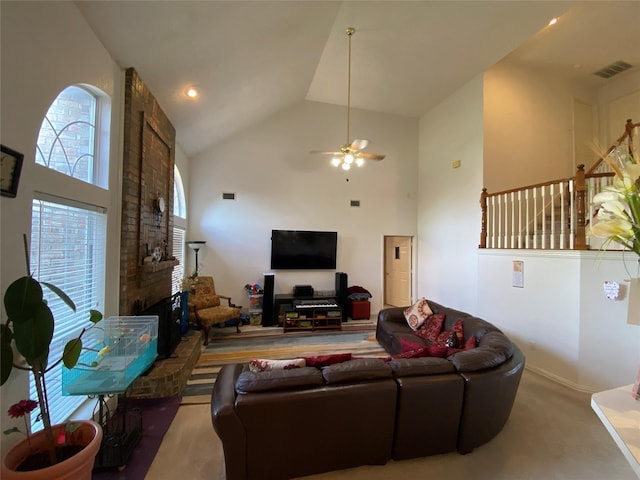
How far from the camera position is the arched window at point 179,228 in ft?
16.3

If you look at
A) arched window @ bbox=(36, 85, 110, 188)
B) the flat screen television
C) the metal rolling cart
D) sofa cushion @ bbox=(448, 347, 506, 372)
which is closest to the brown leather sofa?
sofa cushion @ bbox=(448, 347, 506, 372)

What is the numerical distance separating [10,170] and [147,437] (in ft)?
7.30

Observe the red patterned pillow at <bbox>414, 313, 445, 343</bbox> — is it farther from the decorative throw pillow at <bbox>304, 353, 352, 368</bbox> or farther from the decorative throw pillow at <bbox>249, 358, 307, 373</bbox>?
the decorative throw pillow at <bbox>249, 358, 307, 373</bbox>

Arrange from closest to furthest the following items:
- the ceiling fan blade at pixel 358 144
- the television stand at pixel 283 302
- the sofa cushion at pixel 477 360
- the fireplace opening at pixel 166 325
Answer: the sofa cushion at pixel 477 360 → the fireplace opening at pixel 166 325 → the ceiling fan blade at pixel 358 144 → the television stand at pixel 283 302

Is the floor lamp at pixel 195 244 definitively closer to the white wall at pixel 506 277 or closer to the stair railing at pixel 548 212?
the white wall at pixel 506 277

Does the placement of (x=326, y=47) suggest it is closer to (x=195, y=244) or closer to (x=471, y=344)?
(x=195, y=244)

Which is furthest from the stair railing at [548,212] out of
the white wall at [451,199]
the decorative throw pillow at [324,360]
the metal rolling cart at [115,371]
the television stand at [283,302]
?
the metal rolling cart at [115,371]

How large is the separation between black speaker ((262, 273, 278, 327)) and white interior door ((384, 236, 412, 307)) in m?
3.29

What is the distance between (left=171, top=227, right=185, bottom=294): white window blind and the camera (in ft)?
16.0

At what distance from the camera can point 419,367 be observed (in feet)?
6.64

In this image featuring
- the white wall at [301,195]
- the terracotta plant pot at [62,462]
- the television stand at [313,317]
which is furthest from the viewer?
the white wall at [301,195]

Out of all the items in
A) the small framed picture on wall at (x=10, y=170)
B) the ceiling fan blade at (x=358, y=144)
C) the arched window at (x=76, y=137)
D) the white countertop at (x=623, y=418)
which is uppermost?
the ceiling fan blade at (x=358, y=144)

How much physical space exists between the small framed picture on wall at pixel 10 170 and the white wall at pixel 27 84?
44 mm

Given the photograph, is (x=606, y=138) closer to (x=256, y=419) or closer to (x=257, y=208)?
(x=257, y=208)
